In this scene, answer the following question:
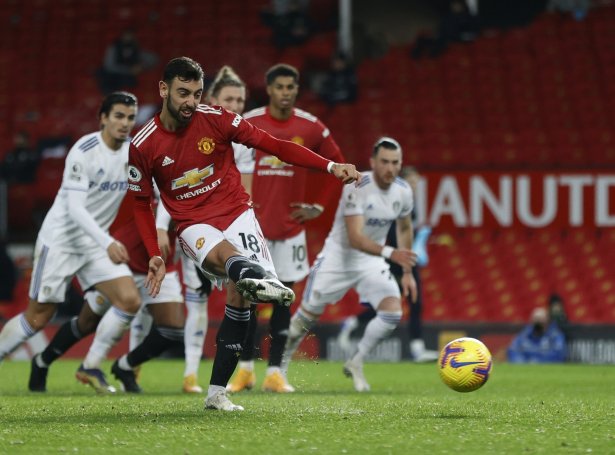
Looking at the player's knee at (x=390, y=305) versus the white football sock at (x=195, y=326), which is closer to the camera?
the white football sock at (x=195, y=326)

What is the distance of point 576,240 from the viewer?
17.1m

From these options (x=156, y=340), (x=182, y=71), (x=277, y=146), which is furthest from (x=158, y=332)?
(x=182, y=71)

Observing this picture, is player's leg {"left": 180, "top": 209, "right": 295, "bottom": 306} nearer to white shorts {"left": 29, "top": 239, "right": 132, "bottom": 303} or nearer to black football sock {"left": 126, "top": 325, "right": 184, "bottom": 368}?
white shorts {"left": 29, "top": 239, "right": 132, "bottom": 303}

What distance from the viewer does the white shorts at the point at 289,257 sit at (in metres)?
9.55

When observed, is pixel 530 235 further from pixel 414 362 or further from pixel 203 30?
pixel 203 30

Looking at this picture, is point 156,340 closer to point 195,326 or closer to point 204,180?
point 195,326

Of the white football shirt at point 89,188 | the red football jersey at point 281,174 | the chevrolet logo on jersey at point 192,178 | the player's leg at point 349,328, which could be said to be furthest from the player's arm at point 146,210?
the player's leg at point 349,328

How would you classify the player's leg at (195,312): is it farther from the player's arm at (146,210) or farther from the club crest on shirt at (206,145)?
the club crest on shirt at (206,145)

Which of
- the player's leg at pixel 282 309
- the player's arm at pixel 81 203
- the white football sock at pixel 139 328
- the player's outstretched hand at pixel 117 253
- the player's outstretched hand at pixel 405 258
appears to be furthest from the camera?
the white football sock at pixel 139 328

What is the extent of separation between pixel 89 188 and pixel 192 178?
2278 mm

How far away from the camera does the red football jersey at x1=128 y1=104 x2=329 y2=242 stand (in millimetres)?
6785

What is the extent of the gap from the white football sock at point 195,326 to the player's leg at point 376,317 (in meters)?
1.19

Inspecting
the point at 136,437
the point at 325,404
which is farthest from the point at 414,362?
the point at 136,437

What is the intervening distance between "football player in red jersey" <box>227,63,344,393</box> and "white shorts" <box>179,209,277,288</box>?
2586 millimetres
